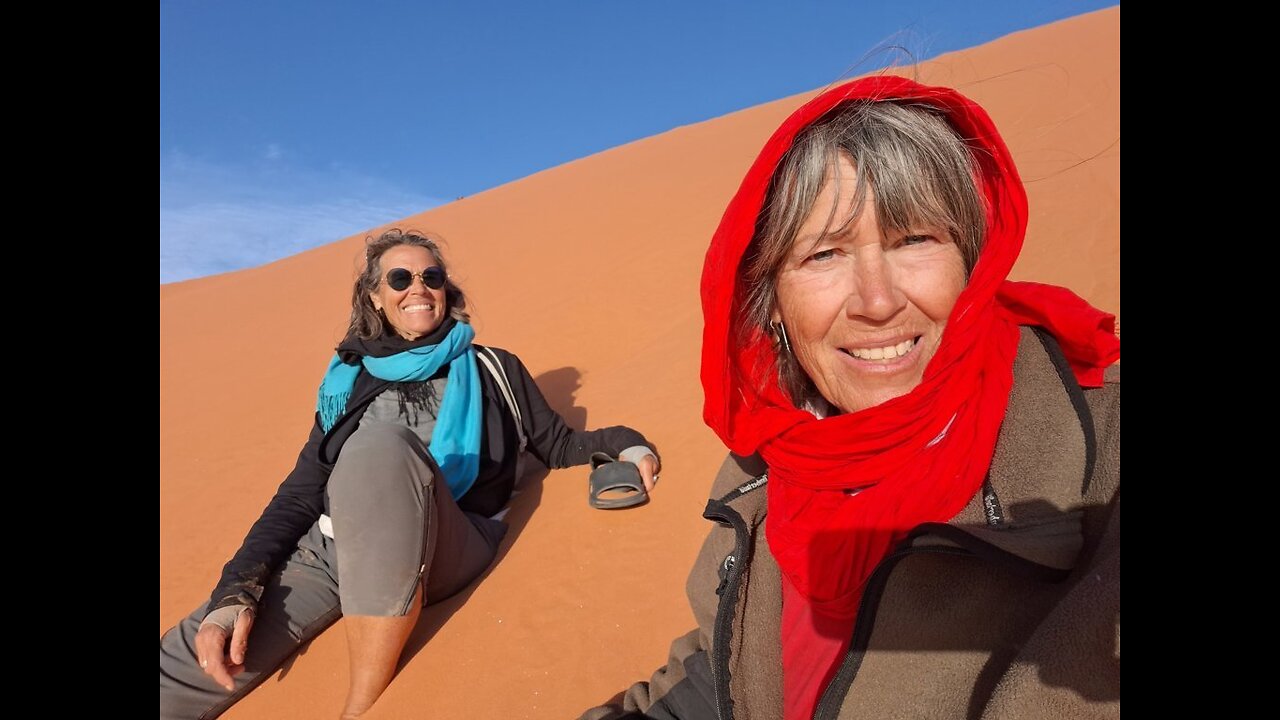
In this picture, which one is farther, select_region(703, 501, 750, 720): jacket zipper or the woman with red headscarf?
select_region(703, 501, 750, 720): jacket zipper

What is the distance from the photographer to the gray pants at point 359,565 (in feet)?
8.20

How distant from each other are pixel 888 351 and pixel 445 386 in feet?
9.07

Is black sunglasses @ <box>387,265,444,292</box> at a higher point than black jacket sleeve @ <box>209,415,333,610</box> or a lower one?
higher

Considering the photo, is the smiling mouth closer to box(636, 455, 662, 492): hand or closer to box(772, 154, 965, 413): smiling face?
box(772, 154, 965, 413): smiling face

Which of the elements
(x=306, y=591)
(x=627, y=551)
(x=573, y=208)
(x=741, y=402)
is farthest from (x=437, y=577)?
(x=573, y=208)

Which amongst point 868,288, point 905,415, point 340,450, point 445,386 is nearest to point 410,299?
point 445,386

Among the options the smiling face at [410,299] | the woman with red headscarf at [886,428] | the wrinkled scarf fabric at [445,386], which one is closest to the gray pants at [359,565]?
the wrinkled scarf fabric at [445,386]

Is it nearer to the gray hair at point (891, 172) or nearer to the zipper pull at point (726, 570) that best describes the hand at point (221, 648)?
the zipper pull at point (726, 570)

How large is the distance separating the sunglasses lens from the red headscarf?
2.59 meters

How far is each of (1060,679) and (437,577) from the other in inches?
106

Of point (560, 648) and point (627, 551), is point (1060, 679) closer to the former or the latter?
point (560, 648)

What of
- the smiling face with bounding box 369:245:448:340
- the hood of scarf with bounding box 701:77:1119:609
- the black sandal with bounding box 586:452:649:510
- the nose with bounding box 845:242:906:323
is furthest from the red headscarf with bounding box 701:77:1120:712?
the smiling face with bounding box 369:245:448:340

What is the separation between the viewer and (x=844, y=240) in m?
1.42

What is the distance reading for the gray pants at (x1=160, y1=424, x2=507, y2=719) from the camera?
2.50 metres
